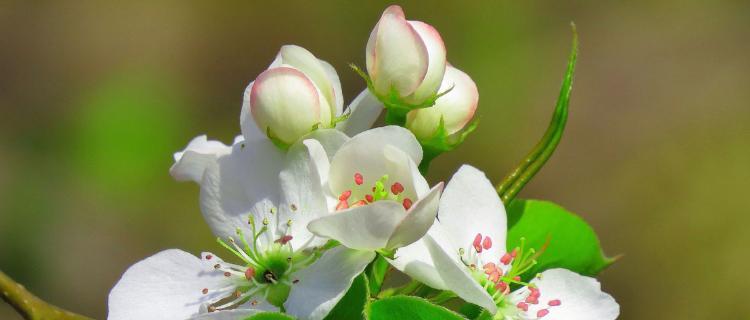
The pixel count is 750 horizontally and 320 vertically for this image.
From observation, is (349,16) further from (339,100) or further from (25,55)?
(339,100)

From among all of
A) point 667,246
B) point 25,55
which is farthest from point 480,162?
point 25,55

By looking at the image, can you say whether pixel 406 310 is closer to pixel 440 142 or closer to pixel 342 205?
pixel 342 205

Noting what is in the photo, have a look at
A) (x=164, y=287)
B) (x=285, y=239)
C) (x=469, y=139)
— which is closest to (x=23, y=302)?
(x=164, y=287)

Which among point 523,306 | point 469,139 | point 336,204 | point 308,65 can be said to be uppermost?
point 308,65

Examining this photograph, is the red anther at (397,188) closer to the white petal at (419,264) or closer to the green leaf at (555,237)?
the white petal at (419,264)

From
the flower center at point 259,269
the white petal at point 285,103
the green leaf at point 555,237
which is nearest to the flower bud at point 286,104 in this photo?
the white petal at point 285,103

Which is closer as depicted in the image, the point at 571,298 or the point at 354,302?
the point at 354,302

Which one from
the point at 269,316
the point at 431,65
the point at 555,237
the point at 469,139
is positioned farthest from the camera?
the point at 469,139
